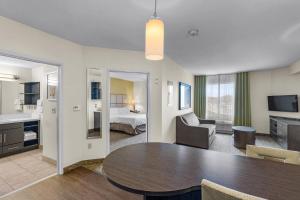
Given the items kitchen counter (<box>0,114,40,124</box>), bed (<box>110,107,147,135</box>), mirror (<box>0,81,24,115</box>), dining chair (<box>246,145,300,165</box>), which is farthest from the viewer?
bed (<box>110,107,147,135</box>)

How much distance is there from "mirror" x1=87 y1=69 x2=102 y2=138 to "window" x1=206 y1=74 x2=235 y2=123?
493cm

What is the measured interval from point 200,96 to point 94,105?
4817 millimetres

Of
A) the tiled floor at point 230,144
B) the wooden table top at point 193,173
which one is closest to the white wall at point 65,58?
the wooden table top at point 193,173

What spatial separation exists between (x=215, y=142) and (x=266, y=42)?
10.4 feet

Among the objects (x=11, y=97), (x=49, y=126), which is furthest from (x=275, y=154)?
(x=11, y=97)

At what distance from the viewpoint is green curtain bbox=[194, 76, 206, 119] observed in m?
6.55

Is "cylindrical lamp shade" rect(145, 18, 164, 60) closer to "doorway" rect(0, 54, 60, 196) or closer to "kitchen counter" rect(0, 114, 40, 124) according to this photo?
"doorway" rect(0, 54, 60, 196)

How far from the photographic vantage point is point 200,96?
21.7 ft

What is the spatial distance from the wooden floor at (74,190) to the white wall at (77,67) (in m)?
0.41

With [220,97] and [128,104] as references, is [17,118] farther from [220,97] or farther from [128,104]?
[220,97]

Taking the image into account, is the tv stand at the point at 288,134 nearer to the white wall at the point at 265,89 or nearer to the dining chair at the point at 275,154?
the white wall at the point at 265,89

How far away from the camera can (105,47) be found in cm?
316

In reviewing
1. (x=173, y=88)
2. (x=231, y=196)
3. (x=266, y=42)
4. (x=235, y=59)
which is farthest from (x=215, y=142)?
(x=231, y=196)

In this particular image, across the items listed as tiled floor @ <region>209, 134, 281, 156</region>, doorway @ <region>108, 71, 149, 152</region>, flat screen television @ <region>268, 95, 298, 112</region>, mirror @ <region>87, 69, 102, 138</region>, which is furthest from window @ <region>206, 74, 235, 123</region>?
mirror @ <region>87, 69, 102, 138</region>
